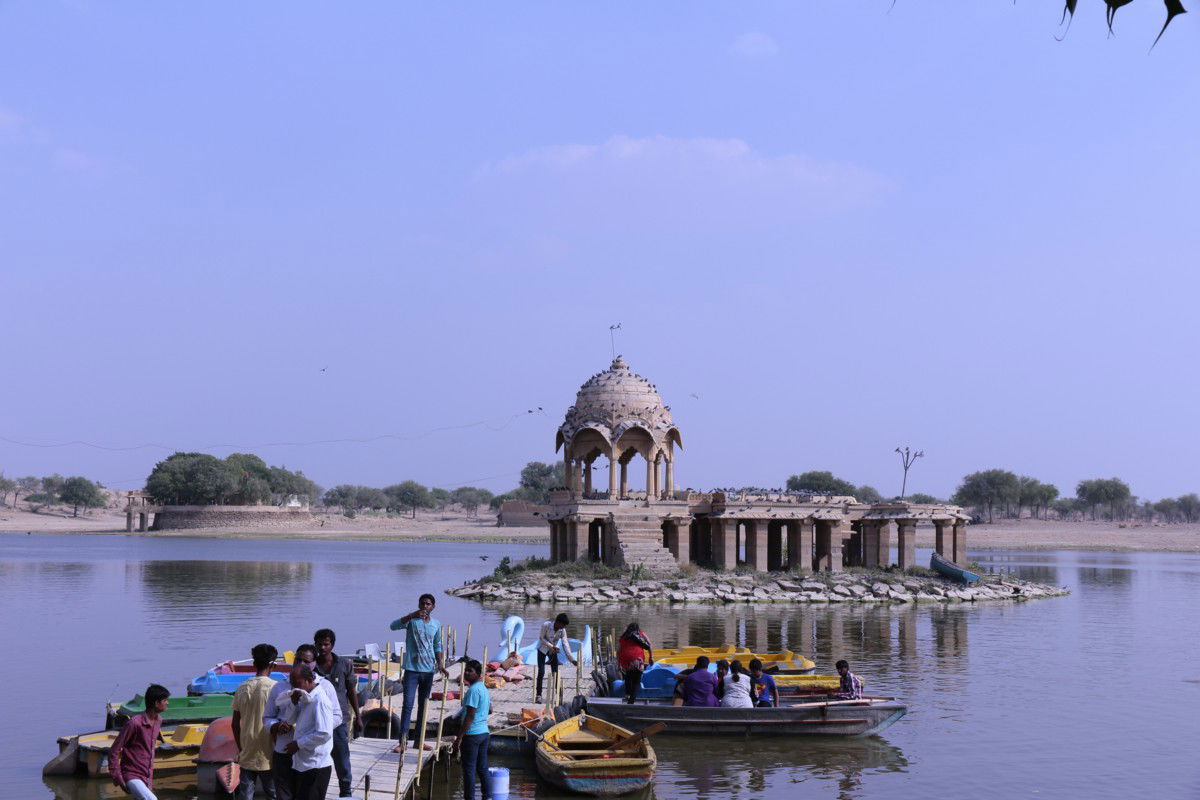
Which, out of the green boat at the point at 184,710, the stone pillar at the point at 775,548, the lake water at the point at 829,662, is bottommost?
the lake water at the point at 829,662

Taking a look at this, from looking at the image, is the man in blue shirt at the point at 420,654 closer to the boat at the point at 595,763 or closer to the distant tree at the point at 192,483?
the boat at the point at 595,763

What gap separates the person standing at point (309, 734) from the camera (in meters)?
12.1

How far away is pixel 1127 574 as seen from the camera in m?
77.4

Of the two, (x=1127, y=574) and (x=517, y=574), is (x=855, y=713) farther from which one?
(x=1127, y=574)

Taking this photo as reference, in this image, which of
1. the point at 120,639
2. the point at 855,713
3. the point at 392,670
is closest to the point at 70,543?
the point at 120,639

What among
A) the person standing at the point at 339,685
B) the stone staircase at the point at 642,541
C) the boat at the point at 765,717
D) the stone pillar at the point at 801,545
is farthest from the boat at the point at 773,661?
the stone pillar at the point at 801,545

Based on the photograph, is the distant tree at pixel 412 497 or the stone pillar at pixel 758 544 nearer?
the stone pillar at pixel 758 544

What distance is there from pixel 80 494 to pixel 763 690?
6374 inches

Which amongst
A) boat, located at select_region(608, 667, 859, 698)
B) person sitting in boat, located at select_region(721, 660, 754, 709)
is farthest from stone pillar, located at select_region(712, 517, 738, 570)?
person sitting in boat, located at select_region(721, 660, 754, 709)

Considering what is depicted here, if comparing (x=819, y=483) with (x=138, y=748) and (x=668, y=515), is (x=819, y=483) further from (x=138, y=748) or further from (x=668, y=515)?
(x=138, y=748)

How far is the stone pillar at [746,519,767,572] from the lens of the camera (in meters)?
52.0

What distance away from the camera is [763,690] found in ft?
71.7

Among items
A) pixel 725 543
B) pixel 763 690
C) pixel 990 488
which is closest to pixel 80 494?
pixel 990 488

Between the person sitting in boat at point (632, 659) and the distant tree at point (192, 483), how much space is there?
116m
